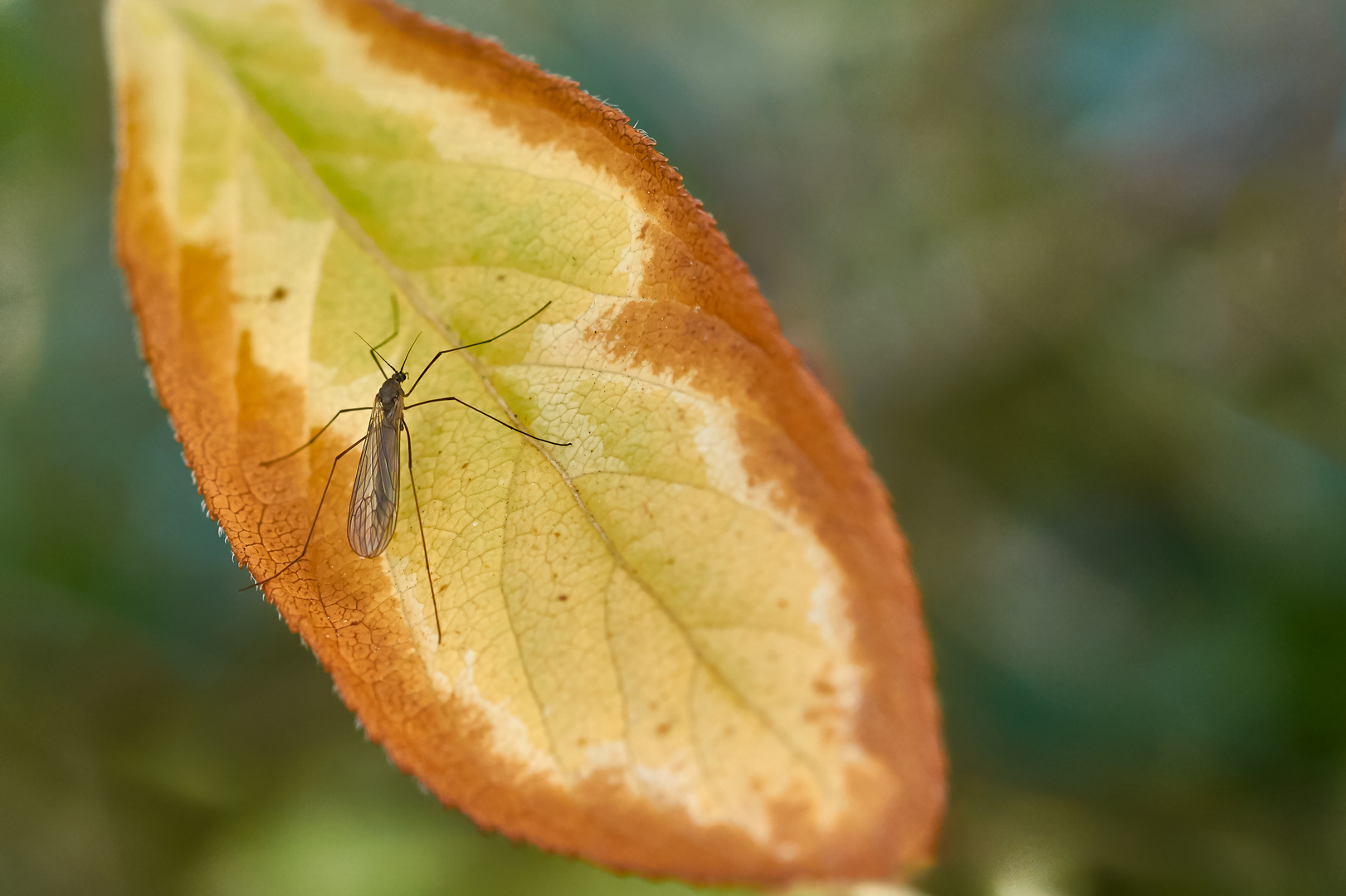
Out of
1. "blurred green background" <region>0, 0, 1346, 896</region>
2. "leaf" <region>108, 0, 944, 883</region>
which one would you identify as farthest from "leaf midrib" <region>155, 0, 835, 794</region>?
"blurred green background" <region>0, 0, 1346, 896</region>

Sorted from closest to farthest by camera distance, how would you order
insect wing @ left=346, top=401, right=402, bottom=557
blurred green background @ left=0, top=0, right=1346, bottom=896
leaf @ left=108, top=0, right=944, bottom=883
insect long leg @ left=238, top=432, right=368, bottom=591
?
leaf @ left=108, top=0, right=944, bottom=883 → insect long leg @ left=238, top=432, right=368, bottom=591 → insect wing @ left=346, top=401, right=402, bottom=557 → blurred green background @ left=0, top=0, right=1346, bottom=896

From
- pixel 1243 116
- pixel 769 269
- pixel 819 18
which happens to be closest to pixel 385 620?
pixel 769 269

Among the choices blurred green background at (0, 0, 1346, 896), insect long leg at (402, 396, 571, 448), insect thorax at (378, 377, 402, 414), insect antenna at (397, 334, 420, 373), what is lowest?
insect long leg at (402, 396, 571, 448)

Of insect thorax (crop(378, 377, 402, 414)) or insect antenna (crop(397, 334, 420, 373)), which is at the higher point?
insect thorax (crop(378, 377, 402, 414))

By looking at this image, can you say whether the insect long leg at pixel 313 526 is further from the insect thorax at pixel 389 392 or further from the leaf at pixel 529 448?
the insect thorax at pixel 389 392

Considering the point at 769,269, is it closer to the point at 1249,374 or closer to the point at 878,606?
the point at 1249,374

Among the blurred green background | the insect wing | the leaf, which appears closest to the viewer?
the leaf

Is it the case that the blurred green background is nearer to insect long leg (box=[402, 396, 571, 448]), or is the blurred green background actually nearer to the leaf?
the leaf

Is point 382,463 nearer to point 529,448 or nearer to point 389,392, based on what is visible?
point 389,392

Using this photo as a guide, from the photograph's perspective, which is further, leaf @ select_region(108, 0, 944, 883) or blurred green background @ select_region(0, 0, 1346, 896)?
blurred green background @ select_region(0, 0, 1346, 896)
